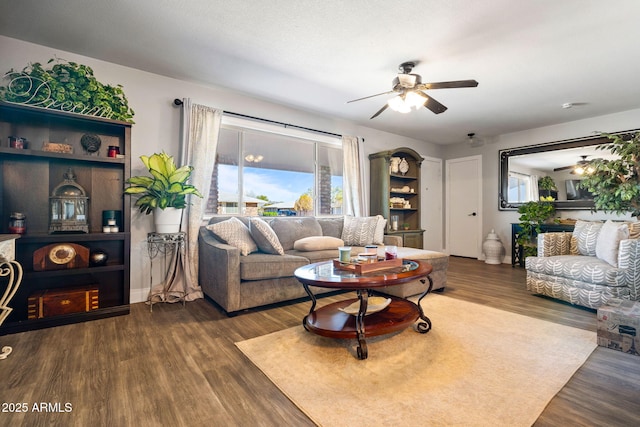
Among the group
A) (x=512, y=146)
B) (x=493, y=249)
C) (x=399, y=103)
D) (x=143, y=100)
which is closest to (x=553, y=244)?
(x=493, y=249)

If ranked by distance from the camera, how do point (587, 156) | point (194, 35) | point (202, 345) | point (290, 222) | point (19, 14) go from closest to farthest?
1. point (202, 345)
2. point (19, 14)
3. point (194, 35)
4. point (290, 222)
5. point (587, 156)

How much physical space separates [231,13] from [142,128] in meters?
1.72

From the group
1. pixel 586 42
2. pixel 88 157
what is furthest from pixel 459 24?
pixel 88 157

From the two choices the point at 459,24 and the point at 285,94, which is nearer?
the point at 459,24

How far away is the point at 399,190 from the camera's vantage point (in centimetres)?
548

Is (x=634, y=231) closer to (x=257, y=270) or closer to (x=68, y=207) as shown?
(x=257, y=270)

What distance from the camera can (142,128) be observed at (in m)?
3.20

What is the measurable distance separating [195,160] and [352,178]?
2.53 m

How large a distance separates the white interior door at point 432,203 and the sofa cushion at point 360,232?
2527 millimetres

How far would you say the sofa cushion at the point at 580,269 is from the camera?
2756 millimetres

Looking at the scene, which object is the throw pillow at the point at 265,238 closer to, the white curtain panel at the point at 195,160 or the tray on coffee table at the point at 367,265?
the white curtain panel at the point at 195,160

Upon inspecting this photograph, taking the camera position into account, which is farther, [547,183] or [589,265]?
[547,183]

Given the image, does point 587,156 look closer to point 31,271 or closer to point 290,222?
point 290,222

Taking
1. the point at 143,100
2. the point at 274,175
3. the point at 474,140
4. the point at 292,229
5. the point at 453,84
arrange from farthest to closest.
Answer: the point at 474,140 → the point at 274,175 → the point at 292,229 → the point at 143,100 → the point at 453,84
